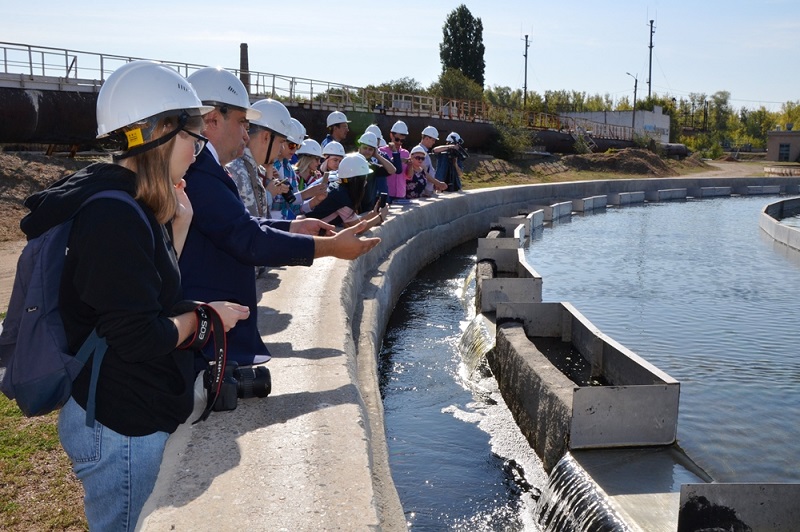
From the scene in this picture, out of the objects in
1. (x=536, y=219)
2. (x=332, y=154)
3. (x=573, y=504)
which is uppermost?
(x=332, y=154)

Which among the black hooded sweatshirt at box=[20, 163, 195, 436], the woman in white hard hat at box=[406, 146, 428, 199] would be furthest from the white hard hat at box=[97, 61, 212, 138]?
the woman in white hard hat at box=[406, 146, 428, 199]

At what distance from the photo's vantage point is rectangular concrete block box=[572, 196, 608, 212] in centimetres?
2752

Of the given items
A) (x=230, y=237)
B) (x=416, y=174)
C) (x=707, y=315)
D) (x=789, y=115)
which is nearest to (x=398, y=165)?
(x=416, y=174)

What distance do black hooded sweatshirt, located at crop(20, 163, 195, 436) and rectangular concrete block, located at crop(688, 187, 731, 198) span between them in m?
36.3

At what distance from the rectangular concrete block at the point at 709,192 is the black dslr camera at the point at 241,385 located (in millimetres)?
34914

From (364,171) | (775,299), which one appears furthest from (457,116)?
(364,171)

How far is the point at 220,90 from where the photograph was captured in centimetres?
442

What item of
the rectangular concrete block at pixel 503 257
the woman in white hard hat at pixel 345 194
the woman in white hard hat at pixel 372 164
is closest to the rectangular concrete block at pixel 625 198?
the rectangular concrete block at pixel 503 257

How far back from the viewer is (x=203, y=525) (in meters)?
2.90

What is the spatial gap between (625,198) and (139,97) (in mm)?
30593

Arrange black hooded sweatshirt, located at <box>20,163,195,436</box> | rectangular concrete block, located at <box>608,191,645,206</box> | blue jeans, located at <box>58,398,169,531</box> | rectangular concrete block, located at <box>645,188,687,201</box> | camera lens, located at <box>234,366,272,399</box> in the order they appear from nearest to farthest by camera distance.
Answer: black hooded sweatshirt, located at <box>20,163,195,436</box> → blue jeans, located at <box>58,398,169,531</box> → camera lens, located at <box>234,366,272,399</box> → rectangular concrete block, located at <box>608,191,645,206</box> → rectangular concrete block, located at <box>645,188,687,201</box>

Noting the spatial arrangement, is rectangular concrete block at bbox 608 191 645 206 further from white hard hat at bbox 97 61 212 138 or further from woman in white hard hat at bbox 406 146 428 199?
white hard hat at bbox 97 61 212 138

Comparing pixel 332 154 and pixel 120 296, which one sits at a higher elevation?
pixel 332 154

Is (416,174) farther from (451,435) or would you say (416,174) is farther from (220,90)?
(220,90)
